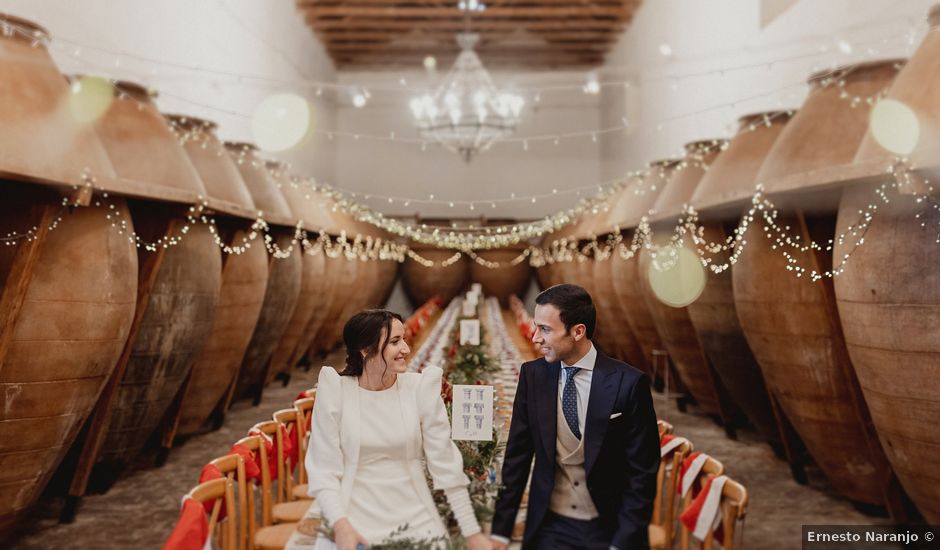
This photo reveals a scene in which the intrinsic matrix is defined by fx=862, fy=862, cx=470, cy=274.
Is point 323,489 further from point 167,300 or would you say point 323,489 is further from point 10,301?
point 167,300

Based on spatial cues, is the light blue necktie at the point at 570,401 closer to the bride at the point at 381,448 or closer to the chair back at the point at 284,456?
the bride at the point at 381,448

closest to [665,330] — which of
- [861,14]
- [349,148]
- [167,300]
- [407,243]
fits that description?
[861,14]

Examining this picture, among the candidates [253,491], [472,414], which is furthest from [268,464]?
[472,414]

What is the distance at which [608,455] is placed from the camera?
2.27m

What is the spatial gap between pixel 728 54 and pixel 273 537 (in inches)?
369

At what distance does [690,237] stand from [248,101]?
808cm

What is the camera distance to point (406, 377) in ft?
8.49

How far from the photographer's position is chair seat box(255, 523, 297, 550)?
10.5 ft

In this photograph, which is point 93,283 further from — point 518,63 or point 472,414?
point 518,63

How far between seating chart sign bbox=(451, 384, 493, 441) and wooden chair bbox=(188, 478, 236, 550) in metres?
0.76

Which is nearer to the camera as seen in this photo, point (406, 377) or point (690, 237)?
point (406, 377)

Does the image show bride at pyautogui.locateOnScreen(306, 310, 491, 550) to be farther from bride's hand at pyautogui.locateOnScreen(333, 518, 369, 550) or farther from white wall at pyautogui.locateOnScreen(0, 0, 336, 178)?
white wall at pyautogui.locateOnScreen(0, 0, 336, 178)

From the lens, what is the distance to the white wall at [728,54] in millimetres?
7012

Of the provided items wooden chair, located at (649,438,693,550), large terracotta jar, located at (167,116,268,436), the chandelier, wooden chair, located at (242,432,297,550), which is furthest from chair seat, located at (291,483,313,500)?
the chandelier
